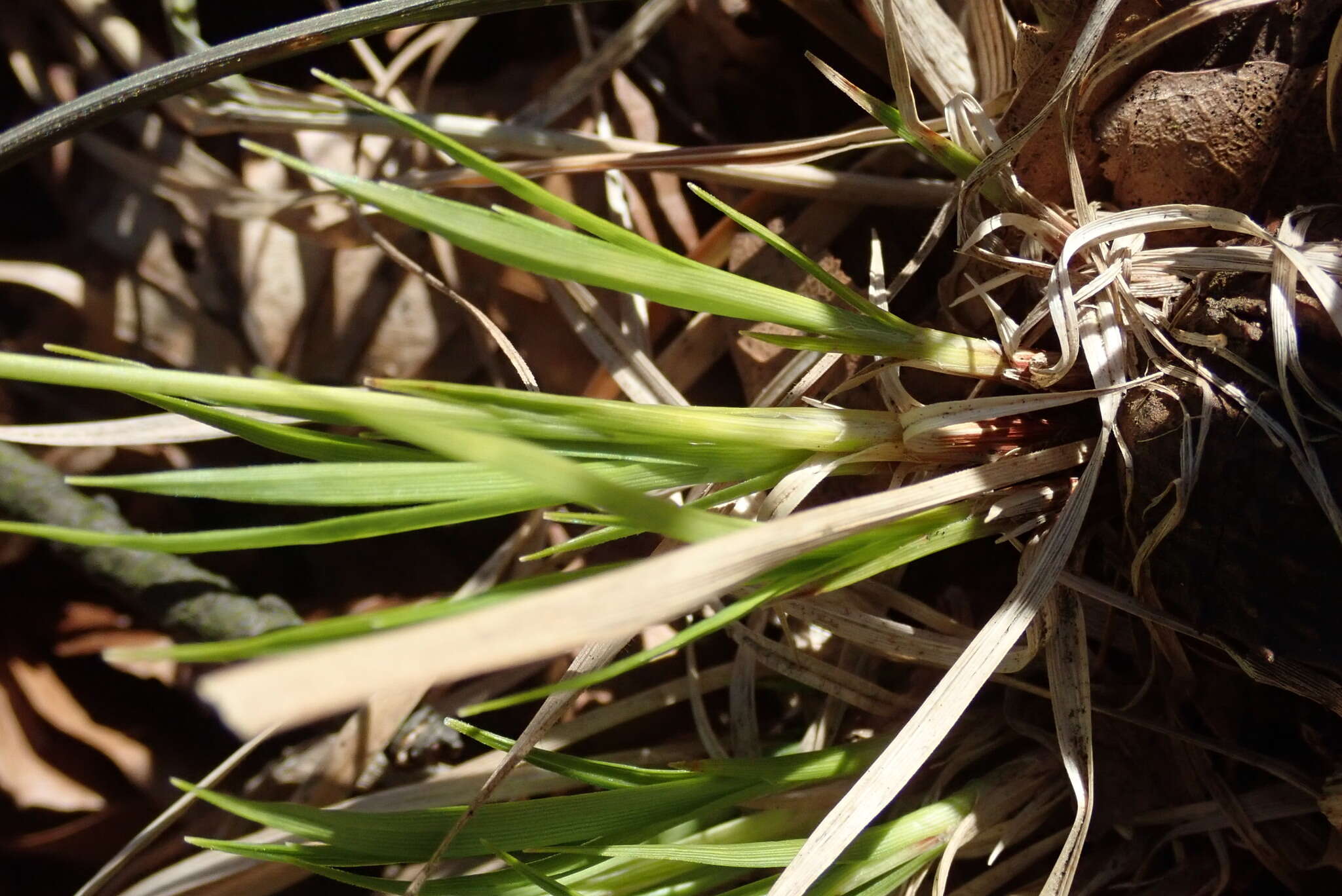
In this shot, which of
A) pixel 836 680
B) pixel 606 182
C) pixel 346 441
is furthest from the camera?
pixel 606 182

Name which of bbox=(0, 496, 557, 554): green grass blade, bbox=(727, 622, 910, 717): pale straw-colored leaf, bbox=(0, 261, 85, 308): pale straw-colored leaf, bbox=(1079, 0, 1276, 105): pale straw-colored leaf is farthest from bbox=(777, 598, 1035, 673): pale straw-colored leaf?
bbox=(0, 261, 85, 308): pale straw-colored leaf

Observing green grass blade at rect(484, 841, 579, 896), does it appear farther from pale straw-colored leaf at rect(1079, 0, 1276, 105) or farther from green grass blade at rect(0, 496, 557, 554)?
pale straw-colored leaf at rect(1079, 0, 1276, 105)

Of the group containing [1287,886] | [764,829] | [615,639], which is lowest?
[1287,886]

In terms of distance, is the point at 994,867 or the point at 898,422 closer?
the point at 898,422

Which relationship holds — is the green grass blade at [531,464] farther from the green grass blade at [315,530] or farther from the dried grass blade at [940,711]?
the dried grass blade at [940,711]

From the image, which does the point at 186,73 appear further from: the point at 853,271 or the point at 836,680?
the point at 836,680

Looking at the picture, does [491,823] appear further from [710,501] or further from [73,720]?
[73,720]

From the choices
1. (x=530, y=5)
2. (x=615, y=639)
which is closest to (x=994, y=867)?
(x=615, y=639)
